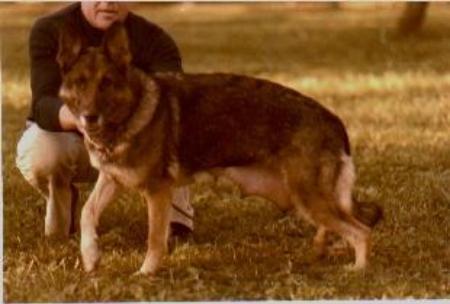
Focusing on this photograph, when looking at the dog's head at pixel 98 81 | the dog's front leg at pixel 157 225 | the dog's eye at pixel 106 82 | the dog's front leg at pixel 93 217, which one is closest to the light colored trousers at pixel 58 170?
the dog's front leg at pixel 93 217

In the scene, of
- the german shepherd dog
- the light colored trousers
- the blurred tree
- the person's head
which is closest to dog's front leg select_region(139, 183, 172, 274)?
the german shepherd dog

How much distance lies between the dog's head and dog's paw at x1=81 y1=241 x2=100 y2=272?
0.42 metres

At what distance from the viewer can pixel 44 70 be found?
4164mm

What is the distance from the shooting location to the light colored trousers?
4285mm

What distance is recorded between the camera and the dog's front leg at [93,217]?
3.82 meters

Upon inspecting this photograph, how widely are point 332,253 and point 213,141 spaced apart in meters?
0.61

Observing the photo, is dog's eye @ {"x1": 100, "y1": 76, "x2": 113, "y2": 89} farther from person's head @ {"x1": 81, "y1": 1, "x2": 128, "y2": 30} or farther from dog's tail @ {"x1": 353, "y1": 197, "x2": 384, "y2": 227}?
dog's tail @ {"x1": 353, "y1": 197, "x2": 384, "y2": 227}

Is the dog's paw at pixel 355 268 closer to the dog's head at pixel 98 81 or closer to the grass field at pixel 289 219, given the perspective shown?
the grass field at pixel 289 219

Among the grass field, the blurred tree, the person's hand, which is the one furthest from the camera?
the blurred tree

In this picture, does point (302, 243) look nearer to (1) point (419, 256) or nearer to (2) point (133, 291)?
(1) point (419, 256)

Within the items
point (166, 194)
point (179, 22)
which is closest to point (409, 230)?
point (166, 194)

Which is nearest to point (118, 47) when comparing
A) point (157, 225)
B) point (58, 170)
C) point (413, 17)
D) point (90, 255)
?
point (157, 225)

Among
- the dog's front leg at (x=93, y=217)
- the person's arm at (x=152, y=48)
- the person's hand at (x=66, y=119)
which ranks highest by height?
the person's arm at (x=152, y=48)

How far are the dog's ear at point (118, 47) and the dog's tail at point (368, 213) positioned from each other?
1003 mm
